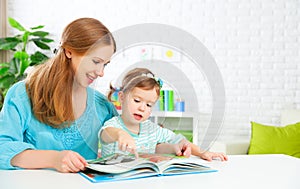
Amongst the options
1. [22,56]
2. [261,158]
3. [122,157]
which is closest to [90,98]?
[122,157]

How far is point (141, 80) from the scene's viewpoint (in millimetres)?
1287

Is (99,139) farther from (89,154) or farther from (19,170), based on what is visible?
(19,170)

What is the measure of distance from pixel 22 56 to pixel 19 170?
2.83m

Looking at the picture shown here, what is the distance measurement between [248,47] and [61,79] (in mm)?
2857

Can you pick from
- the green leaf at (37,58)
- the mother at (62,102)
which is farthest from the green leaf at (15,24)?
the mother at (62,102)

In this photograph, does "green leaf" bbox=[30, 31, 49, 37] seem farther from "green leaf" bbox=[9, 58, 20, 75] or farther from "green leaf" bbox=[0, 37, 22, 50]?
"green leaf" bbox=[9, 58, 20, 75]

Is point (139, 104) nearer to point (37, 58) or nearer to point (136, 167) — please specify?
point (136, 167)

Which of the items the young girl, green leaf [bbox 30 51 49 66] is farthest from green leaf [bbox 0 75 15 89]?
the young girl

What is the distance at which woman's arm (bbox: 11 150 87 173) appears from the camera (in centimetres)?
110

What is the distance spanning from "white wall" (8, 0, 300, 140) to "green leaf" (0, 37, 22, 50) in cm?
132

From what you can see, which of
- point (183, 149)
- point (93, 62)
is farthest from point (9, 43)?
point (183, 149)

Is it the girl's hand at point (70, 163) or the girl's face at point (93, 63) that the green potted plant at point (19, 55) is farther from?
the girl's hand at point (70, 163)

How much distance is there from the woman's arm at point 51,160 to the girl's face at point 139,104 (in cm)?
26

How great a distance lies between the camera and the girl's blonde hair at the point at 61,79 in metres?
1.31
